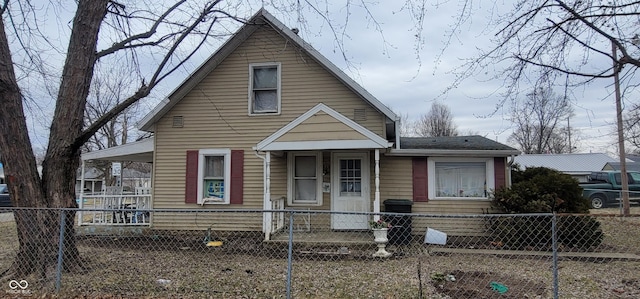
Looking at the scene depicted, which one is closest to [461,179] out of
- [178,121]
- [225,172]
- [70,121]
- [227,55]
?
[225,172]

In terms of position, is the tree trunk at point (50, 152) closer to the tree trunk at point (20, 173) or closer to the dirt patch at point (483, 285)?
the tree trunk at point (20, 173)

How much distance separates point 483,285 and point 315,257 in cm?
325

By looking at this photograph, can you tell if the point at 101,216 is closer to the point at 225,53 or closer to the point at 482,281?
the point at 225,53

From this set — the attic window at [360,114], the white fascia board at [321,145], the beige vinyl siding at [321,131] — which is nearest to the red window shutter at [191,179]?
the white fascia board at [321,145]

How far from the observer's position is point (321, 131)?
8.76m

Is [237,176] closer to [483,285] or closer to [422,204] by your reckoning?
[422,204]

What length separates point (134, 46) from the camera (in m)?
6.47

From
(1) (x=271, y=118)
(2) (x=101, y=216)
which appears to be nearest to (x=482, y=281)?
(1) (x=271, y=118)

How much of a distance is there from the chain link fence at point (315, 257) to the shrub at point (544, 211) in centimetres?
4

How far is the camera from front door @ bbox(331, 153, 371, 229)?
10.0m

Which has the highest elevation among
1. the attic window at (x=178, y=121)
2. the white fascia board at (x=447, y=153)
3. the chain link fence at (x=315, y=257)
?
the attic window at (x=178, y=121)

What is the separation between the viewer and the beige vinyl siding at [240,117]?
33.9ft

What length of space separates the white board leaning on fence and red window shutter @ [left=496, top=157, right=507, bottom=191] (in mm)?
2061

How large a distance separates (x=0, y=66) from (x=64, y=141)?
51.5 inches
